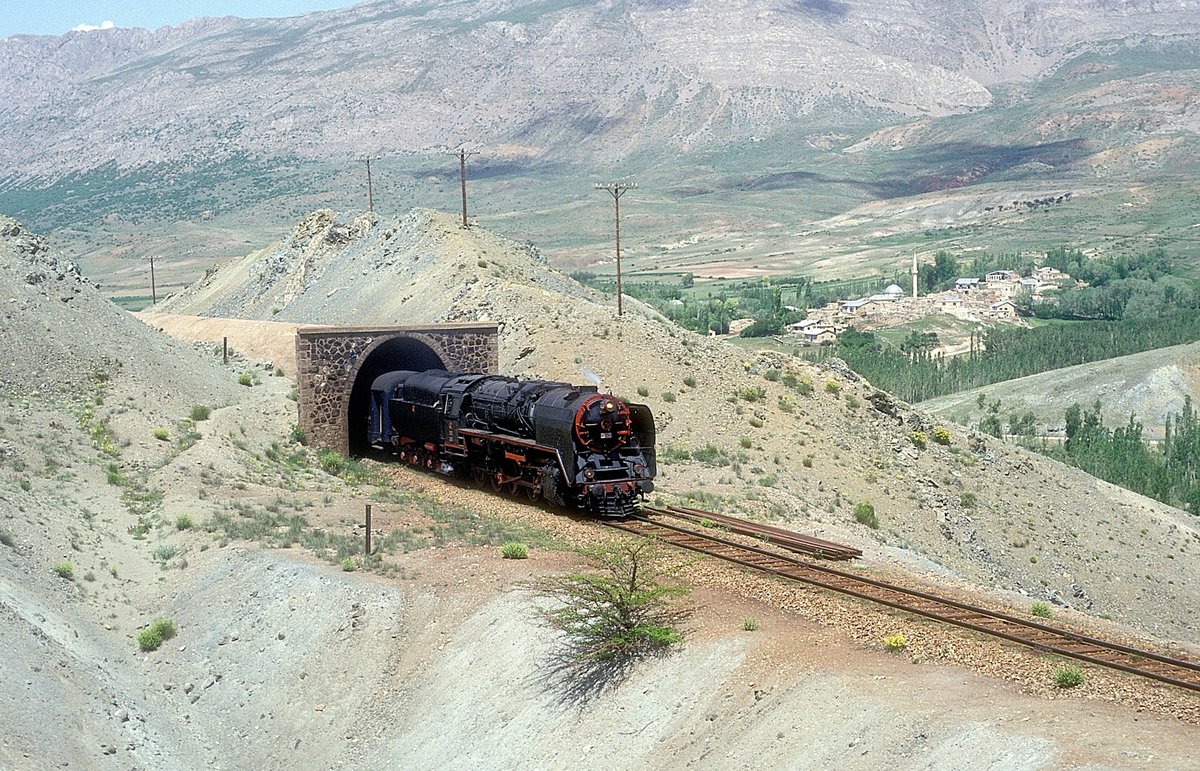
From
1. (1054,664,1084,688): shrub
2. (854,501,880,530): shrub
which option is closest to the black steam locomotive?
(854,501,880,530): shrub

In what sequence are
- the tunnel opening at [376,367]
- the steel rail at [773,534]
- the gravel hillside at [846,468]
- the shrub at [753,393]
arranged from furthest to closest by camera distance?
the shrub at [753,393], the tunnel opening at [376,367], the gravel hillside at [846,468], the steel rail at [773,534]

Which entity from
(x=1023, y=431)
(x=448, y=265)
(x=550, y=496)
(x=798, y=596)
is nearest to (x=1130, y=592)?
(x=550, y=496)

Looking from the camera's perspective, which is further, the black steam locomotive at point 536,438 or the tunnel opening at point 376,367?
the tunnel opening at point 376,367

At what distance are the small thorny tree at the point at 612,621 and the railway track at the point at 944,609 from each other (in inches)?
139

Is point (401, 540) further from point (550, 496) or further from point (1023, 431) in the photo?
point (1023, 431)

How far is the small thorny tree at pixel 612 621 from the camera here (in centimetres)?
2262

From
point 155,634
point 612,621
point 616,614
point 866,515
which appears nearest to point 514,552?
point 616,614

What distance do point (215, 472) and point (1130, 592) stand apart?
111 feet

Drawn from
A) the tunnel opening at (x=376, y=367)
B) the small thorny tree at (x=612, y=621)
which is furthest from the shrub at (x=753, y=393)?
the small thorny tree at (x=612, y=621)

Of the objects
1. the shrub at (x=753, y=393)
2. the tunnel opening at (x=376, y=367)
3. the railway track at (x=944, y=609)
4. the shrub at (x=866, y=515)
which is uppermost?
the tunnel opening at (x=376, y=367)

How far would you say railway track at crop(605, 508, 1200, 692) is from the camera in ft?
67.5

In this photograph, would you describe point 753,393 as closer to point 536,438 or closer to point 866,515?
point 866,515

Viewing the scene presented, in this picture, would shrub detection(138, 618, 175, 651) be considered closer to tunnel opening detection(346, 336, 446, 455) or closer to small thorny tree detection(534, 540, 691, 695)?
small thorny tree detection(534, 540, 691, 695)

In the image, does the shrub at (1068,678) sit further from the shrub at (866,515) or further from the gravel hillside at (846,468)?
the shrub at (866,515)
